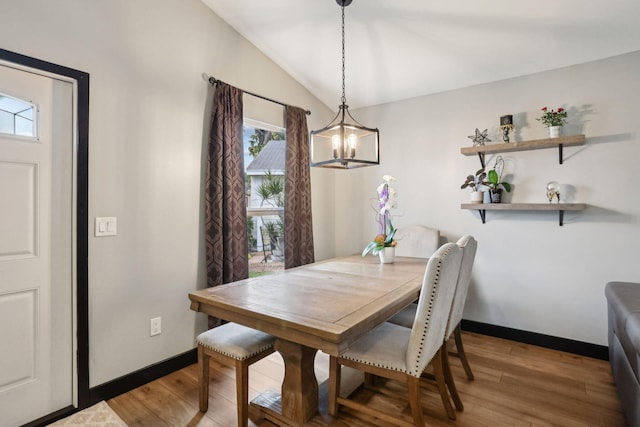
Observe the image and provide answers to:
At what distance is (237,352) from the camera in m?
1.69

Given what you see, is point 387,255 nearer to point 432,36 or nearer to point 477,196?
point 477,196

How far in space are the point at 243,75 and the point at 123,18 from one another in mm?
973

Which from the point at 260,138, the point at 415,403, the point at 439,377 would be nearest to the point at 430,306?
the point at 415,403

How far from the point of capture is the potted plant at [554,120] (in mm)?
2566

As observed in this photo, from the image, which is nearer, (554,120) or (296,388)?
(296,388)

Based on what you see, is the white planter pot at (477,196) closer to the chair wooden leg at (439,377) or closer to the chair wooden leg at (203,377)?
the chair wooden leg at (439,377)

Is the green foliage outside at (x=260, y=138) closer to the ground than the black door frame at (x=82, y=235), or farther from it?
farther from it

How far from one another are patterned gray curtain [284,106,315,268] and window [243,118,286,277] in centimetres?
15

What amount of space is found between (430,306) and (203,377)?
53.0 inches

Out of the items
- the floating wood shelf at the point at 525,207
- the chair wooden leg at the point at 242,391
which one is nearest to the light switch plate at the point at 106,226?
the chair wooden leg at the point at 242,391

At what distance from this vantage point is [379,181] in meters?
3.67

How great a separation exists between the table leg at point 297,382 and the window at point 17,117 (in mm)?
1781

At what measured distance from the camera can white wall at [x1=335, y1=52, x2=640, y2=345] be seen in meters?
2.48

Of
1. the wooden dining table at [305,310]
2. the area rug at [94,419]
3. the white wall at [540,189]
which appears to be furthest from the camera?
the white wall at [540,189]
